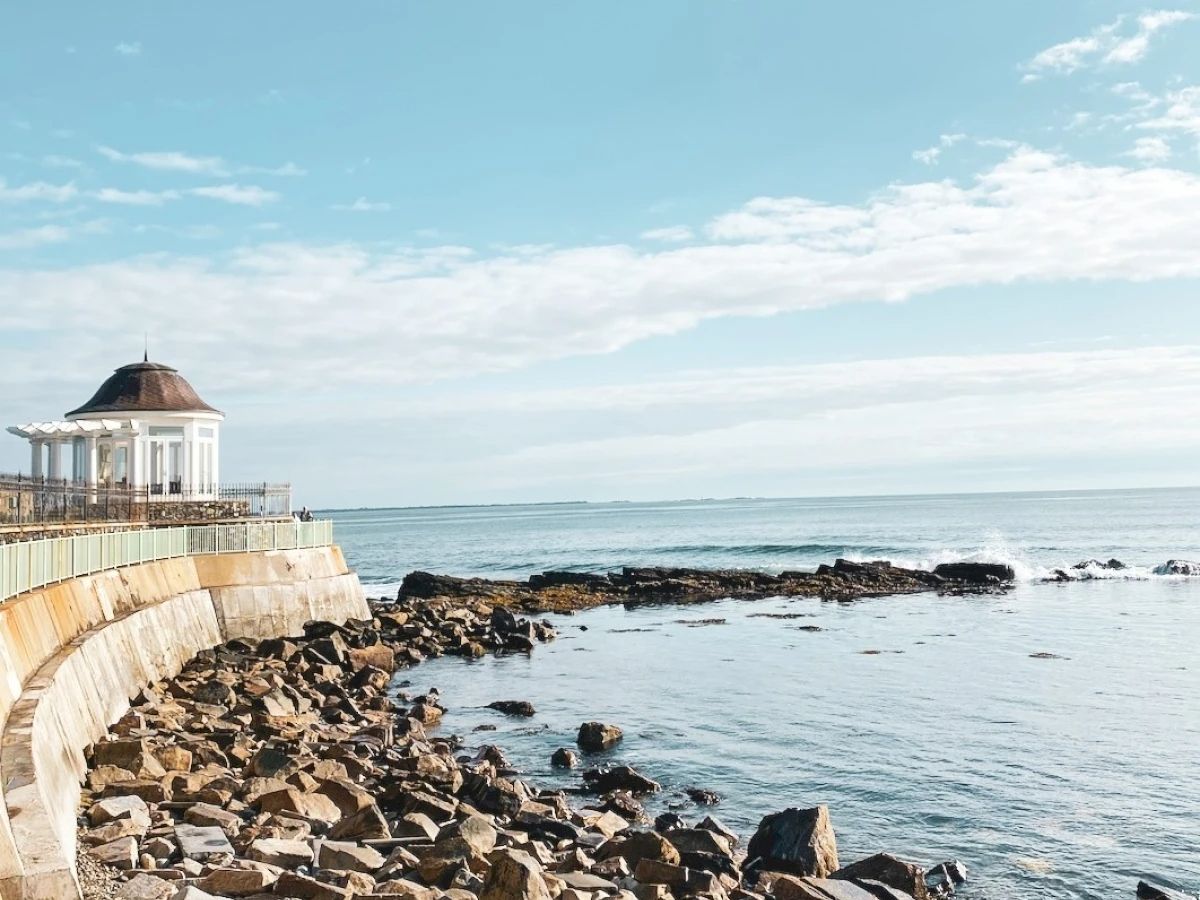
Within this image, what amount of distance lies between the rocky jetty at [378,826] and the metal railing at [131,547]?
2.45 meters

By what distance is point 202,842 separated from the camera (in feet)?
Result: 34.1

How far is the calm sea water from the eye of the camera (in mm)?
14273

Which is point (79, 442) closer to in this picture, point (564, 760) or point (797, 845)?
point (564, 760)

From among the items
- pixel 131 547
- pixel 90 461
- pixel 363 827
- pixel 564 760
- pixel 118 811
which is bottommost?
pixel 564 760

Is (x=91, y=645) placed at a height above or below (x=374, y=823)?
above

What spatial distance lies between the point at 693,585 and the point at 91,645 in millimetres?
Answer: 40982

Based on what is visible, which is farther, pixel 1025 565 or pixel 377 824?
pixel 1025 565

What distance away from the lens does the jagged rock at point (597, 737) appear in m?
19.5

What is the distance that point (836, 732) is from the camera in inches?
802

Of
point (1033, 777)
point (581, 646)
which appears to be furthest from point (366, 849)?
point (581, 646)

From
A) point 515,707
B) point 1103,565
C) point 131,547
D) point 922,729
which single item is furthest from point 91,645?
point 1103,565

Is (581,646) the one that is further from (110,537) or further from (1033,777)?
(1033,777)

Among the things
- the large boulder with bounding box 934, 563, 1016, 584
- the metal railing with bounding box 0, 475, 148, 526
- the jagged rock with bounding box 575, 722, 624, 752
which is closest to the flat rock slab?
the jagged rock with bounding box 575, 722, 624, 752

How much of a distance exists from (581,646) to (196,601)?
12945 millimetres
